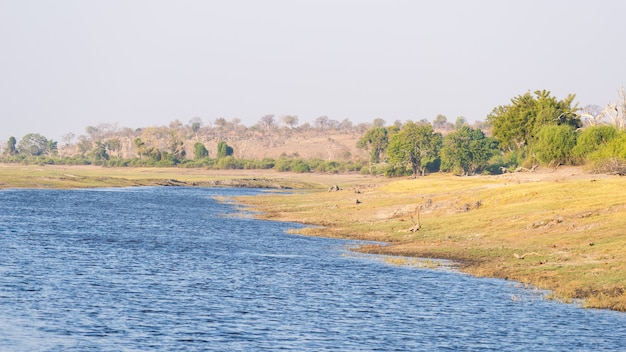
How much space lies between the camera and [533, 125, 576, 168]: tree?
124 m

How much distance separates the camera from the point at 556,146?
12400cm

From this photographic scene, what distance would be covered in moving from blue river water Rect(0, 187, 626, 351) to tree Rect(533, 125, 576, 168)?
64.0 metres

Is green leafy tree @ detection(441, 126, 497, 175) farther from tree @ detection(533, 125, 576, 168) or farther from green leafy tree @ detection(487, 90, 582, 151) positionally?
tree @ detection(533, 125, 576, 168)

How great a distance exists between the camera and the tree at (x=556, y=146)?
124 meters

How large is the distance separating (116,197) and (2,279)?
3939 inches

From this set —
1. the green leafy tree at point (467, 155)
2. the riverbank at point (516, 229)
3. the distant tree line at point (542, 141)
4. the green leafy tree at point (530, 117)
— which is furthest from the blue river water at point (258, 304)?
the green leafy tree at point (467, 155)

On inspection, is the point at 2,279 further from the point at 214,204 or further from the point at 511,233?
the point at 214,204

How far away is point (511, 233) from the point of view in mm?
63875

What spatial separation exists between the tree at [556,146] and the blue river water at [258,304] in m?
64.0

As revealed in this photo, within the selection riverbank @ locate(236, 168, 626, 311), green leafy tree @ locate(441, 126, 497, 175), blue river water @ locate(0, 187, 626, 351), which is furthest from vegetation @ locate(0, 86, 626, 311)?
green leafy tree @ locate(441, 126, 497, 175)

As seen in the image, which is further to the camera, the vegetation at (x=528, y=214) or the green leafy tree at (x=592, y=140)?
the green leafy tree at (x=592, y=140)

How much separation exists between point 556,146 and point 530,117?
1004 inches

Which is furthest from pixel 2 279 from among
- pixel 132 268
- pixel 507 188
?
pixel 507 188

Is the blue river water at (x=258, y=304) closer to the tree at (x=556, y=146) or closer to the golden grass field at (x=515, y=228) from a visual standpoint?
the golden grass field at (x=515, y=228)
